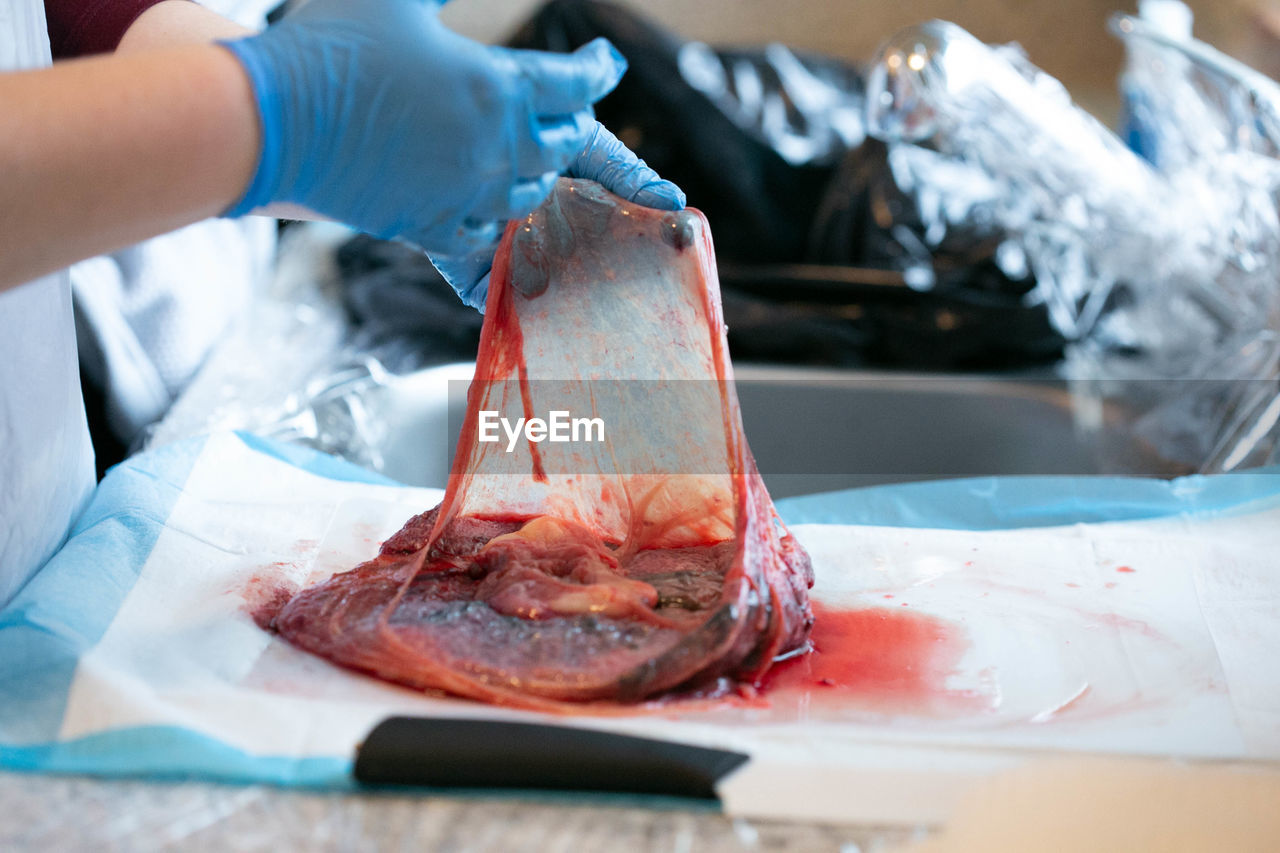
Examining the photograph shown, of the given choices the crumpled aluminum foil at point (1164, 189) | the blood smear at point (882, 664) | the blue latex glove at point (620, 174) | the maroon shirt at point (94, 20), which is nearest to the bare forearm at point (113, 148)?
the blue latex glove at point (620, 174)

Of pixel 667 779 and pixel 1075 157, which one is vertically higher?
pixel 1075 157

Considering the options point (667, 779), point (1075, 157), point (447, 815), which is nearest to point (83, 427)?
point (447, 815)

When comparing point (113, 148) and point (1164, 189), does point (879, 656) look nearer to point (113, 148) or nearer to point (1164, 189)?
point (113, 148)

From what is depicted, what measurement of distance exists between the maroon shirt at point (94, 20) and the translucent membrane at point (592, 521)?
2.12 ft

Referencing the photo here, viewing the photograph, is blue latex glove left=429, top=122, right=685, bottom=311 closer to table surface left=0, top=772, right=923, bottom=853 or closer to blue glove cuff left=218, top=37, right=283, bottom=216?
blue glove cuff left=218, top=37, right=283, bottom=216

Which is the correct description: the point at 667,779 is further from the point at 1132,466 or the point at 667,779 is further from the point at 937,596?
the point at 1132,466

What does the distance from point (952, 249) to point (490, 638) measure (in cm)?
180

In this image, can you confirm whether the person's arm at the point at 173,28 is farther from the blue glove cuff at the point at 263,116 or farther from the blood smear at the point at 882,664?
the blood smear at the point at 882,664

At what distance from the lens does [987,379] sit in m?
2.27

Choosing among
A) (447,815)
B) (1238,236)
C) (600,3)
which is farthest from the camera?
(600,3)

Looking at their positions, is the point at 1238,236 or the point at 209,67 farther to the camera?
the point at 1238,236

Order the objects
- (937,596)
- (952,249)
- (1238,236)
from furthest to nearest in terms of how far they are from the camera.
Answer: (952,249) → (1238,236) → (937,596)

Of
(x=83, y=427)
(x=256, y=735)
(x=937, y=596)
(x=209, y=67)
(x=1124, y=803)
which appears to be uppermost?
(x=209, y=67)

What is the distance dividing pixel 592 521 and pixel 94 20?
97cm
